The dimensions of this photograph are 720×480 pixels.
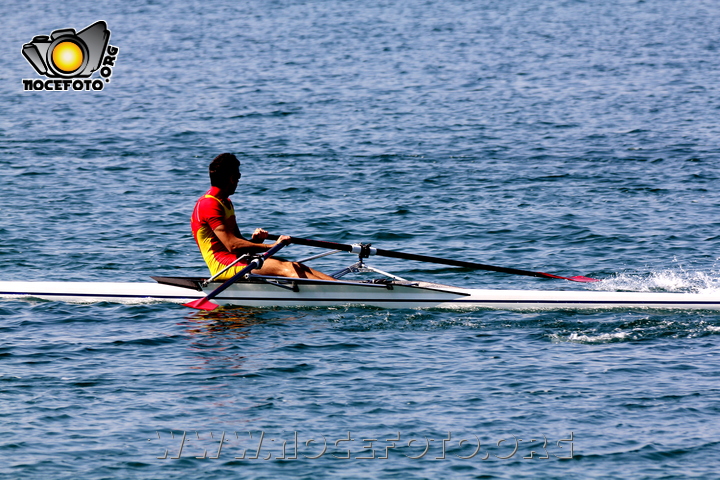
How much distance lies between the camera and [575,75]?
34.2 meters

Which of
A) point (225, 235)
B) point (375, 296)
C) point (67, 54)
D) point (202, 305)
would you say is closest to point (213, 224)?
point (225, 235)

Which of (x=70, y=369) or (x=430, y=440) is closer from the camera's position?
(x=430, y=440)

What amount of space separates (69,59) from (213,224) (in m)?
20.8

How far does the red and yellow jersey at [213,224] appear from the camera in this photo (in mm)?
12250

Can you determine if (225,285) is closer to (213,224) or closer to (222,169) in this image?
(213,224)

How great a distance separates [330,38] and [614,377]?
33912 mm

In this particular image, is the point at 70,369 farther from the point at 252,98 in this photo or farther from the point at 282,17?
the point at 282,17

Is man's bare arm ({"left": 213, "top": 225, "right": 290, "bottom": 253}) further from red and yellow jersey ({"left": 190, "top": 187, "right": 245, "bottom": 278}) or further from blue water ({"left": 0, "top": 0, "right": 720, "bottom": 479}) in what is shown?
blue water ({"left": 0, "top": 0, "right": 720, "bottom": 479})

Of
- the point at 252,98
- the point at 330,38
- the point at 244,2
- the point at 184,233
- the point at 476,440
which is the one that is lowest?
the point at 476,440

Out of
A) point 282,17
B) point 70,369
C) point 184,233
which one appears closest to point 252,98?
point 184,233

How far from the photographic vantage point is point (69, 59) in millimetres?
31078

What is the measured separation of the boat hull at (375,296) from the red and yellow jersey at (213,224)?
0.37 metres

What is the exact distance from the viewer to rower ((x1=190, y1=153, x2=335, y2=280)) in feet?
40.0

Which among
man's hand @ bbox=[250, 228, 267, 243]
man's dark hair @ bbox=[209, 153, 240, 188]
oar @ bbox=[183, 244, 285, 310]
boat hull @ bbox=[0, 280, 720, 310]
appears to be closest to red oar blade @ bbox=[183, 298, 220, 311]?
oar @ bbox=[183, 244, 285, 310]
